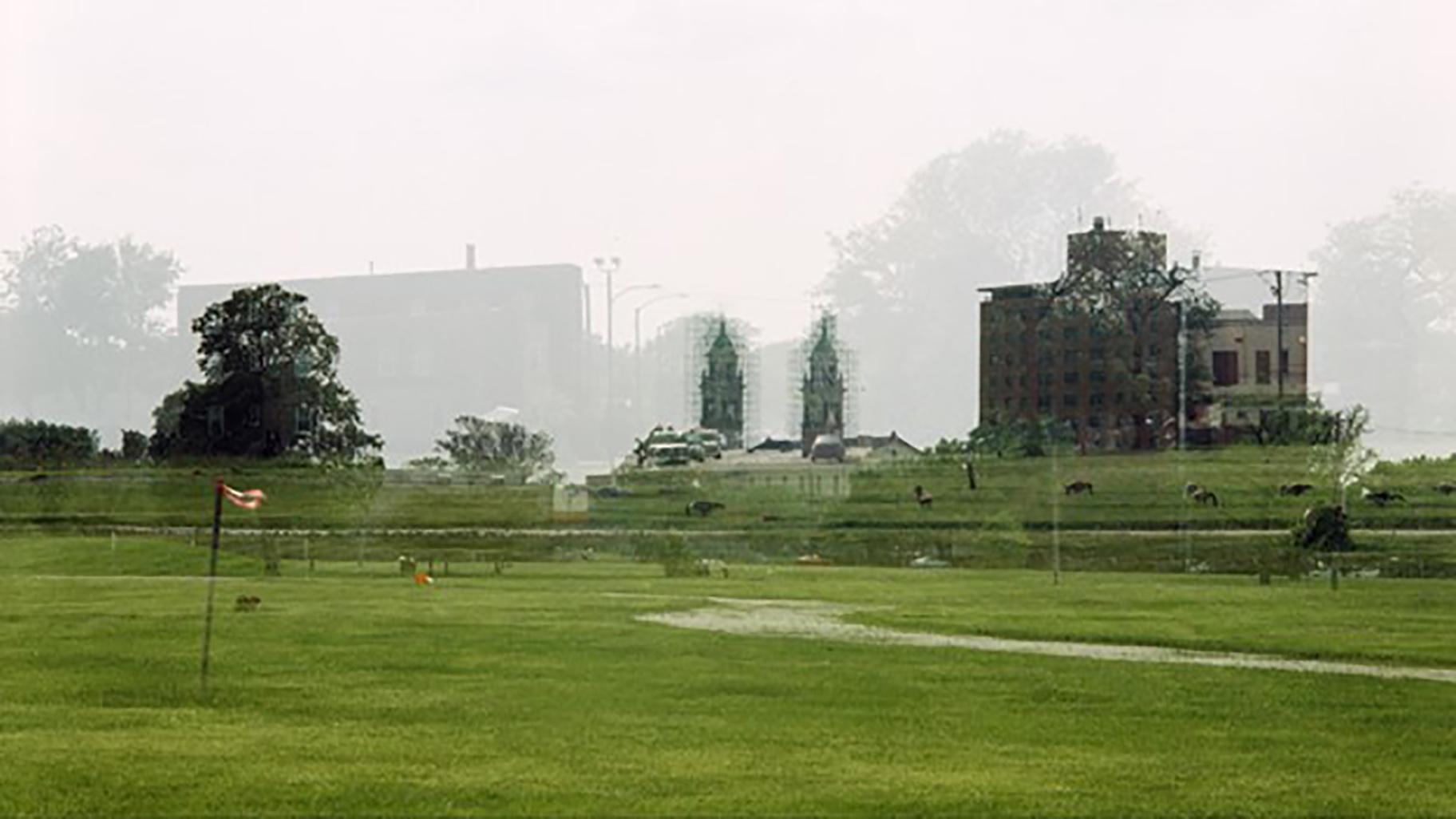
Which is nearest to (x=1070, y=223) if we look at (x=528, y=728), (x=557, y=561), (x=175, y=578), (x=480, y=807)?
(x=557, y=561)

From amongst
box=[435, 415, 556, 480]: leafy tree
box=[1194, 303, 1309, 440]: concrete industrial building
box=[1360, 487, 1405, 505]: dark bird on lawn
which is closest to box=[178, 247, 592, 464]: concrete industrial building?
box=[435, 415, 556, 480]: leafy tree

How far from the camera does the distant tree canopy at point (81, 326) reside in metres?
24.3

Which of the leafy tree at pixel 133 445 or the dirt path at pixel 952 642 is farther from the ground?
the leafy tree at pixel 133 445

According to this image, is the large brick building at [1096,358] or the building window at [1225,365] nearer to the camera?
the large brick building at [1096,358]

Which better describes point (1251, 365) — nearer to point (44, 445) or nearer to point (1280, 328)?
point (1280, 328)

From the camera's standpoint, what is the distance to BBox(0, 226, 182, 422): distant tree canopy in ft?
79.9

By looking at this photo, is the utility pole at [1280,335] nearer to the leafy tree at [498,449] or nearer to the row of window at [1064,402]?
the row of window at [1064,402]

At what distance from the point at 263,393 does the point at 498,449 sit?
131 inches

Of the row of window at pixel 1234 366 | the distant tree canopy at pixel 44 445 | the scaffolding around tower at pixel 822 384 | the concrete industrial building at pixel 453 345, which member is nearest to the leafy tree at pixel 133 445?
the distant tree canopy at pixel 44 445

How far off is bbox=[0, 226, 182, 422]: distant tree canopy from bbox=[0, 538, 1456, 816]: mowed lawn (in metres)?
2.87

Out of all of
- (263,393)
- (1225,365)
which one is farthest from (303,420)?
(1225,365)

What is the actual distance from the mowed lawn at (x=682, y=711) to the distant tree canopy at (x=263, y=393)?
210 cm

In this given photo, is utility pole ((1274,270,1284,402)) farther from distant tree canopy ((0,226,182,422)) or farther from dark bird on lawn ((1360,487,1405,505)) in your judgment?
distant tree canopy ((0,226,182,422))

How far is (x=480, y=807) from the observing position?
10.1 metres
